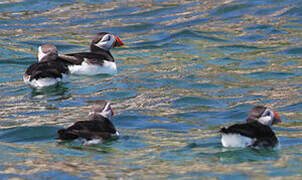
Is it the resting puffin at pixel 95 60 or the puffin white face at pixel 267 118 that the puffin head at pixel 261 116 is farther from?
the resting puffin at pixel 95 60

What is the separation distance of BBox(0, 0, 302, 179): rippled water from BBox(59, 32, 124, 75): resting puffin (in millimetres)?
199

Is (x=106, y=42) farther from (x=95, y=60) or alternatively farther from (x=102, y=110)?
(x=102, y=110)

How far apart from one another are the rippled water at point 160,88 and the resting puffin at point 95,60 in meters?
0.20

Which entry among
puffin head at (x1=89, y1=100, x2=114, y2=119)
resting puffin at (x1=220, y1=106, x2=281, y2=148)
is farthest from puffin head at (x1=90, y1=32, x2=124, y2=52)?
resting puffin at (x1=220, y1=106, x2=281, y2=148)

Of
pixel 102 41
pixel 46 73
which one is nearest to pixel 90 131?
pixel 46 73

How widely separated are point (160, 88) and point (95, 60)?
1.46 meters

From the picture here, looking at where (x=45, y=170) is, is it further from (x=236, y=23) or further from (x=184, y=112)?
(x=236, y=23)

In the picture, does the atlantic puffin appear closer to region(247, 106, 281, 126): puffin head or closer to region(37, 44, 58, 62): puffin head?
region(247, 106, 281, 126): puffin head

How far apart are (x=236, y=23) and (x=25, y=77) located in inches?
309

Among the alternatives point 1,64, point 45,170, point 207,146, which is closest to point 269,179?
point 207,146

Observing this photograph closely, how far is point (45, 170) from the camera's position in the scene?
7566 millimetres

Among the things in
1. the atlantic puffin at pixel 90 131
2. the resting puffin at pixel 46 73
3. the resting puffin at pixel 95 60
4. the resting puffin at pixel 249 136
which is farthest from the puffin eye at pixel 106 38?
the resting puffin at pixel 249 136

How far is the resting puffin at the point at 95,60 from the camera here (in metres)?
13.2

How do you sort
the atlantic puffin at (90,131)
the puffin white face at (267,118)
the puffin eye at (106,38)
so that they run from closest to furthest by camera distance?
the atlantic puffin at (90,131) < the puffin white face at (267,118) < the puffin eye at (106,38)
